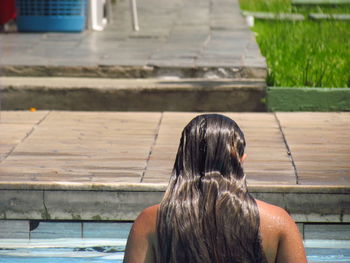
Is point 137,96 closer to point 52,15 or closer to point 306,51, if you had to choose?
point 306,51

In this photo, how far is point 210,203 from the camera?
2.52 m

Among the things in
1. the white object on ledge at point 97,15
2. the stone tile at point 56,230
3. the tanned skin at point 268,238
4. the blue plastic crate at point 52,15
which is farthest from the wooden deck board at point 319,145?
the white object on ledge at point 97,15

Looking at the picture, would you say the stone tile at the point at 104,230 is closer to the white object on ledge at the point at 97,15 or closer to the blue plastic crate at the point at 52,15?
the blue plastic crate at the point at 52,15

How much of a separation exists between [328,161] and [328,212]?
2.49 ft

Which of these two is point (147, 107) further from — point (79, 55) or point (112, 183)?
point (112, 183)

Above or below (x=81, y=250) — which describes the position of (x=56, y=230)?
Result: above

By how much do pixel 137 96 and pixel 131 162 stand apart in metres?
1.84

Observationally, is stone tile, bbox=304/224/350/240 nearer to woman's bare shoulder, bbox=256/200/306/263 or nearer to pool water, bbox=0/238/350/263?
pool water, bbox=0/238/350/263

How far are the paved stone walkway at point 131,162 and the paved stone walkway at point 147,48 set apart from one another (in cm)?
69

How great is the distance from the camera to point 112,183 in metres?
4.96

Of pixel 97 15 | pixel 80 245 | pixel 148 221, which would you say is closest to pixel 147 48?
pixel 97 15

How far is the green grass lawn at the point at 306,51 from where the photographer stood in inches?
306

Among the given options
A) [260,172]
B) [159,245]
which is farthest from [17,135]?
[159,245]

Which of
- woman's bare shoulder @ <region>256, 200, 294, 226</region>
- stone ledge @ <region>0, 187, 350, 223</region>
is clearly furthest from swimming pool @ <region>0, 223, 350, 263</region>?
woman's bare shoulder @ <region>256, 200, 294, 226</region>
